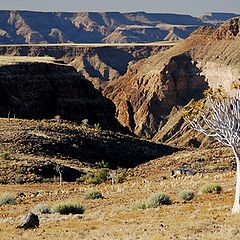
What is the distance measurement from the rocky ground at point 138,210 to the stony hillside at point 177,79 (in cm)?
10834

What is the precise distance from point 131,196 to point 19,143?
2644cm

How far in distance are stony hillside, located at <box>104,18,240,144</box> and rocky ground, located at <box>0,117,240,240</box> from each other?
10834cm

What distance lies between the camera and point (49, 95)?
3553 inches

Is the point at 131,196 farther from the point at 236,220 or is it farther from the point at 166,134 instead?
the point at 166,134

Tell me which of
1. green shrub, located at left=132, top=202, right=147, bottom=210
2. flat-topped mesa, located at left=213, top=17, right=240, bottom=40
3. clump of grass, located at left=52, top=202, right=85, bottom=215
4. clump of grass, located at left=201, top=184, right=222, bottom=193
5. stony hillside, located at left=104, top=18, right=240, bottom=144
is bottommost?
stony hillside, located at left=104, top=18, right=240, bottom=144

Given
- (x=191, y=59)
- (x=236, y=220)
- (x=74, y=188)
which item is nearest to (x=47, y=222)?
(x=236, y=220)

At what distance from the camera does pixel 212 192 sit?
3050 centimetres

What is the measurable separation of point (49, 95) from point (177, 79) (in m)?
83.3

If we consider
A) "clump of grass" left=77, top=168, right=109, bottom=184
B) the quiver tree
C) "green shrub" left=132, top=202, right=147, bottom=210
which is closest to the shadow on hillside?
"clump of grass" left=77, top=168, right=109, bottom=184

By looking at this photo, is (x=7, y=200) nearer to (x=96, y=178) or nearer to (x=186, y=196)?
(x=186, y=196)

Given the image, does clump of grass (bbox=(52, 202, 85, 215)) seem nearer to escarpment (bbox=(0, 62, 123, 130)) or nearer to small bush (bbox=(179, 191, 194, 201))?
small bush (bbox=(179, 191, 194, 201))

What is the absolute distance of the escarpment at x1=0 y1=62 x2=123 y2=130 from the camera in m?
86.0

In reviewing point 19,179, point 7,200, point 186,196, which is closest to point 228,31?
point 19,179

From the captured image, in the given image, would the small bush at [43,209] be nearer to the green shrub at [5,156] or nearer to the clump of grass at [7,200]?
the clump of grass at [7,200]
